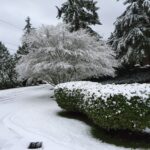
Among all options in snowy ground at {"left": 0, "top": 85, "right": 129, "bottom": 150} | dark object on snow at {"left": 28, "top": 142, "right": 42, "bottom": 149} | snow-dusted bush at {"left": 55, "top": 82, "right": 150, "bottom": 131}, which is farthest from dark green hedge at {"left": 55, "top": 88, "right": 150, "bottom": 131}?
dark object on snow at {"left": 28, "top": 142, "right": 42, "bottom": 149}

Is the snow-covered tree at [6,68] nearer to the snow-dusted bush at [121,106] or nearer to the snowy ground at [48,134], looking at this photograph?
the snowy ground at [48,134]

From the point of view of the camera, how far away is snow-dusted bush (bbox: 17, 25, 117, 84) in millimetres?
18062

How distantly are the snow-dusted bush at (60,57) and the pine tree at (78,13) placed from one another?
8.84 meters

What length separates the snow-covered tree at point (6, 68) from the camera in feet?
123

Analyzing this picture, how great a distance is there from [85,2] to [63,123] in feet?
71.1

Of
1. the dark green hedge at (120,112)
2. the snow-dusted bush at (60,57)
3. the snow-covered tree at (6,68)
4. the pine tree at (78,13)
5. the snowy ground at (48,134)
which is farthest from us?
the snow-covered tree at (6,68)

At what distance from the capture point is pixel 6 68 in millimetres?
37750

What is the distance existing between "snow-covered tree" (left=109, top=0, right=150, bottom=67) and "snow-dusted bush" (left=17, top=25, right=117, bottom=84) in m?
3.07

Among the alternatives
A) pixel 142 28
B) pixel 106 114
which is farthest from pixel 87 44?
pixel 106 114

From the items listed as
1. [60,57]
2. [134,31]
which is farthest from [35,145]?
[134,31]

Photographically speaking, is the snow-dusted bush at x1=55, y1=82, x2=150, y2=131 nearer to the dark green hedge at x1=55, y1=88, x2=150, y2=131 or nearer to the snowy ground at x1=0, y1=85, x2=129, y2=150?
the dark green hedge at x1=55, y1=88, x2=150, y2=131

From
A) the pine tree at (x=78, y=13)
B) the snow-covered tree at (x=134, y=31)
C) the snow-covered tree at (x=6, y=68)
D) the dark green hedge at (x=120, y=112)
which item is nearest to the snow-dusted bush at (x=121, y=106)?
the dark green hedge at (x=120, y=112)

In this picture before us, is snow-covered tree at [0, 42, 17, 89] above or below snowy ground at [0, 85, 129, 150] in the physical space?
above

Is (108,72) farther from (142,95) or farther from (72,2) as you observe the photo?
(142,95)
